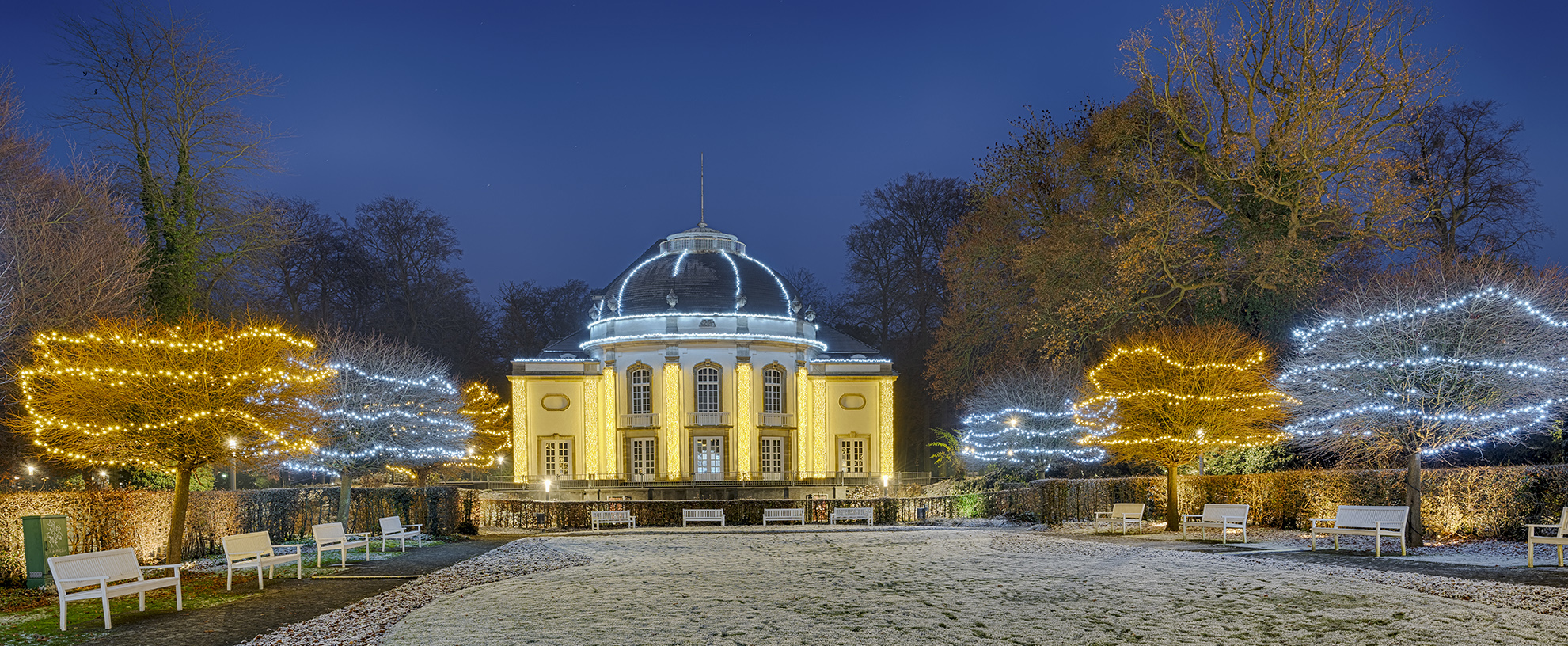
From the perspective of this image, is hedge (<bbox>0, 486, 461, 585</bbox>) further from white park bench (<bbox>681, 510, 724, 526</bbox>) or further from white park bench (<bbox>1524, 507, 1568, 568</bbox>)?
white park bench (<bbox>1524, 507, 1568, 568</bbox>)

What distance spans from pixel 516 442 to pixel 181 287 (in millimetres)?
23036

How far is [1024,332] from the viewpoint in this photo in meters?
28.9

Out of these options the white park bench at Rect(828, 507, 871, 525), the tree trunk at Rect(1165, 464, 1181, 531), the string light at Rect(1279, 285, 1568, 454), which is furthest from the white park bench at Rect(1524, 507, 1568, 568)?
the white park bench at Rect(828, 507, 871, 525)

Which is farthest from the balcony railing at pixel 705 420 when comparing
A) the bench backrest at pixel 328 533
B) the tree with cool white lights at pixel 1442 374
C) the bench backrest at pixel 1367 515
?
the bench backrest at pixel 1367 515

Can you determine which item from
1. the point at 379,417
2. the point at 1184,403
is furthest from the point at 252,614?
the point at 1184,403

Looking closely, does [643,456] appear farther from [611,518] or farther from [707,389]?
[611,518]

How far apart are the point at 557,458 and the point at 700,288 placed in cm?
922

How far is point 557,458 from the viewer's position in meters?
45.6

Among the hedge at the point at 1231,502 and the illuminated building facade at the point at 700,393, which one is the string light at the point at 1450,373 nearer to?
the hedge at the point at 1231,502

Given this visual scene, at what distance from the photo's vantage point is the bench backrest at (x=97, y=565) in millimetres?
10195

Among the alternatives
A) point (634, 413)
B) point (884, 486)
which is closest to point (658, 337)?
point (634, 413)

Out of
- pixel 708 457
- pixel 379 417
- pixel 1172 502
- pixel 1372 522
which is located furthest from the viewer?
pixel 708 457

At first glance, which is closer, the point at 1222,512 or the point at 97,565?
A: the point at 97,565

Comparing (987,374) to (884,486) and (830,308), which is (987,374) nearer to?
(884,486)
